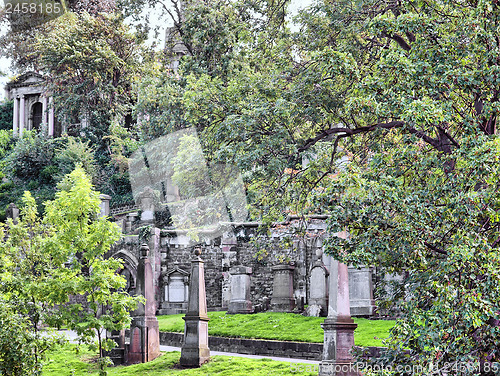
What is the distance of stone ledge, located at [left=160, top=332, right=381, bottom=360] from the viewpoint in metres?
15.7

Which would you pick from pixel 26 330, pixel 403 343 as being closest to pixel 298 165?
pixel 403 343

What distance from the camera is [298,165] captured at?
43.8ft

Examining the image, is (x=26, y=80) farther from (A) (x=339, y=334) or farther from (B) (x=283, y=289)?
(A) (x=339, y=334)

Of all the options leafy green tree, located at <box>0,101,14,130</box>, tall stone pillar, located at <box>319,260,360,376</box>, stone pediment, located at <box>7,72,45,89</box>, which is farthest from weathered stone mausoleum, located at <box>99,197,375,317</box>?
leafy green tree, located at <box>0,101,14,130</box>

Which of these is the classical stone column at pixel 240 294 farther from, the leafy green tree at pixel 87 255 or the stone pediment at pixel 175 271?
the leafy green tree at pixel 87 255

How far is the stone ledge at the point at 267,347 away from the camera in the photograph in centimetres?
1572

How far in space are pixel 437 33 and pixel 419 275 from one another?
3.80 metres

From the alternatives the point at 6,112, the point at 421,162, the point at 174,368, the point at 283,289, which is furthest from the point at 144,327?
the point at 6,112

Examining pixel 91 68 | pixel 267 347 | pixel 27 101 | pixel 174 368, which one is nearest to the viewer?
pixel 174 368

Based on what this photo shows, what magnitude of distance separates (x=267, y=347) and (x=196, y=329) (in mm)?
2976

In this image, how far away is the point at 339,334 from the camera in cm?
1151

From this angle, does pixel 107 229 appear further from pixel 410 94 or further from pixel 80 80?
pixel 80 80

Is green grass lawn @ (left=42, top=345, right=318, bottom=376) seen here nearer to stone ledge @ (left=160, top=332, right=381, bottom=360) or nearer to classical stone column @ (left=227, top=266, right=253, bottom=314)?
stone ledge @ (left=160, top=332, right=381, bottom=360)

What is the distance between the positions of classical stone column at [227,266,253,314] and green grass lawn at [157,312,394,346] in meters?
0.53
